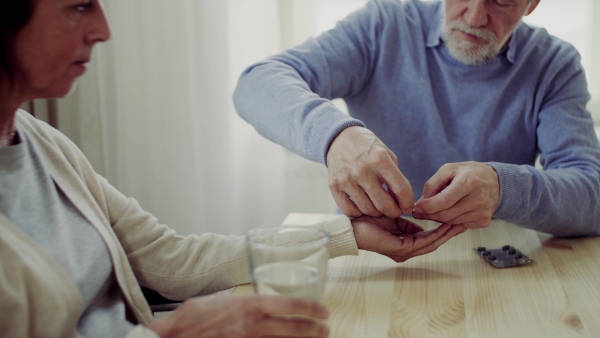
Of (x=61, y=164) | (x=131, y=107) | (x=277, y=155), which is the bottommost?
(x=277, y=155)

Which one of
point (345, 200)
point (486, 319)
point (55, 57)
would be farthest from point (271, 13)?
point (486, 319)

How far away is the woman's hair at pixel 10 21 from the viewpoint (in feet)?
2.57

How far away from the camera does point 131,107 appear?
228 cm

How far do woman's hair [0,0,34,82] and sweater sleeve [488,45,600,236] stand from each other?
0.85 metres

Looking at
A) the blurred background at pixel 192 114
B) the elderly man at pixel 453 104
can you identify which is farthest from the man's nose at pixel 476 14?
the blurred background at pixel 192 114

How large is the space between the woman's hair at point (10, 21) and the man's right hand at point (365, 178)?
1.83ft

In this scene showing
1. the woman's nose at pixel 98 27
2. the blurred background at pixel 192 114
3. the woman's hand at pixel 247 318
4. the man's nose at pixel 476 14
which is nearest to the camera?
the woman's hand at pixel 247 318

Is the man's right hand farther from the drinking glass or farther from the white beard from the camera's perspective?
the white beard

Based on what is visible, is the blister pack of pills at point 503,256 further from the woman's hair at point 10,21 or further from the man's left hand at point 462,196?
the woman's hair at point 10,21

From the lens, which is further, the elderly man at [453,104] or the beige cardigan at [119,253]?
the elderly man at [453,104]

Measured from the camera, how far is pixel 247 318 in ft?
2.26

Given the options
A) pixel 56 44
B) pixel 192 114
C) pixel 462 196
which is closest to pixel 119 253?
pixel 56 44

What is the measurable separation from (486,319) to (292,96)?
65 cm

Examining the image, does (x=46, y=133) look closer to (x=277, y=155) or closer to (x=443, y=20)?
(x=443, y=20)
